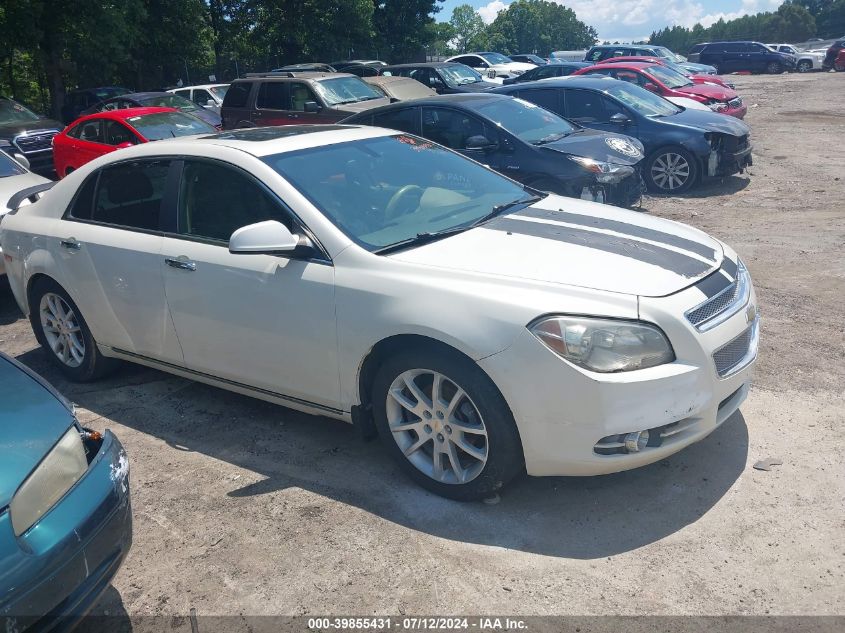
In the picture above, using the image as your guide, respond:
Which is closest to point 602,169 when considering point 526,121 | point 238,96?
point 526,121

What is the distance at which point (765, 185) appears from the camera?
11.3 m

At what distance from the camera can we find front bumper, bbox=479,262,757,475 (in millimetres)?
3326

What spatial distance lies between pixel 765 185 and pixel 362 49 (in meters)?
29.5

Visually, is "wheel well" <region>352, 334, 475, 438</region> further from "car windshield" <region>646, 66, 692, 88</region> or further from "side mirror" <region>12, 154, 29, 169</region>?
"car windshield" <region>646, 66, 692, 88</region>

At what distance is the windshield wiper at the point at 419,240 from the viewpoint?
3.95m

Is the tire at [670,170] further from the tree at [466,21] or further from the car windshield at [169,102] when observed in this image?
the tree at [466,21]

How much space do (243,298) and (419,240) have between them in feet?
3.25

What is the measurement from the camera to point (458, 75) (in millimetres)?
19234

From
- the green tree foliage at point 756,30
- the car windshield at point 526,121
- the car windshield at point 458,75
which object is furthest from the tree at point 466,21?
the car windshield at point 526,121

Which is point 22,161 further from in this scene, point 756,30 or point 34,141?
point 756,30

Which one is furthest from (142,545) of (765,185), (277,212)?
(765,185)

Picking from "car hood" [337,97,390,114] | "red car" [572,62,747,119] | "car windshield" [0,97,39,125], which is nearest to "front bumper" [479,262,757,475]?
"car hood" [337,97,390,114]

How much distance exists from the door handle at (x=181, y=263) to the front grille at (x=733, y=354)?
276cm

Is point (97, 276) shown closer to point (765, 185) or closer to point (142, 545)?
point (142, 545)
